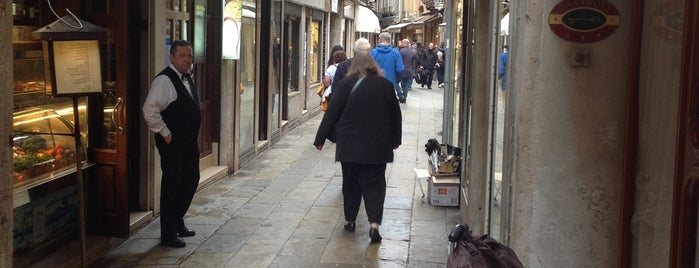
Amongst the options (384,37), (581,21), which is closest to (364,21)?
(384,37)

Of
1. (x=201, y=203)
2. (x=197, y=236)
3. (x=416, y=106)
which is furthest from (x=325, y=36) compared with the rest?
(x=197, y=236)

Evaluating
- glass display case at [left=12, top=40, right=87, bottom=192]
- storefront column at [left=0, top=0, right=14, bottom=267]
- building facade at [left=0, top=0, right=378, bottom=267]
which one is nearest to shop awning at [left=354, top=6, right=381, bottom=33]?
building facade at [left=0, top=0, right=378, bottom=267]

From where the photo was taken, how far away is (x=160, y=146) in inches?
259

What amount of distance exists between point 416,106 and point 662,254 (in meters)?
17.8

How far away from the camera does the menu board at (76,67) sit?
559 centimetres

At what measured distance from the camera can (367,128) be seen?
691 cm

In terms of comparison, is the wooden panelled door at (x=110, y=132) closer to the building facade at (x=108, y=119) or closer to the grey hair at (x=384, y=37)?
the building facade at (x=108, y=119)

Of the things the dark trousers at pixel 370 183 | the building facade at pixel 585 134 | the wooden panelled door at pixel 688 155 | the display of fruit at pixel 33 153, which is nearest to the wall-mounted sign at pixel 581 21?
the building facade at pixel 585 134

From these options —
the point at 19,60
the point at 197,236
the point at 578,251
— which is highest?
the point at 19,60

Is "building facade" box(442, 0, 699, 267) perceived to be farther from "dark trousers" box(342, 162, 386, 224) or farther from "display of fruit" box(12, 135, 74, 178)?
"display of fruit" box(12, 135, 74, 178)

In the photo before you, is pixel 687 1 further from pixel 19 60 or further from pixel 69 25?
pixel 19 60

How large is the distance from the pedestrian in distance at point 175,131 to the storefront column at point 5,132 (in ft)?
6.70

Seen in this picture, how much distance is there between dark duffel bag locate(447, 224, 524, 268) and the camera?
114 inches

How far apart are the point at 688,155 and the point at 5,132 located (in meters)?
3.21
